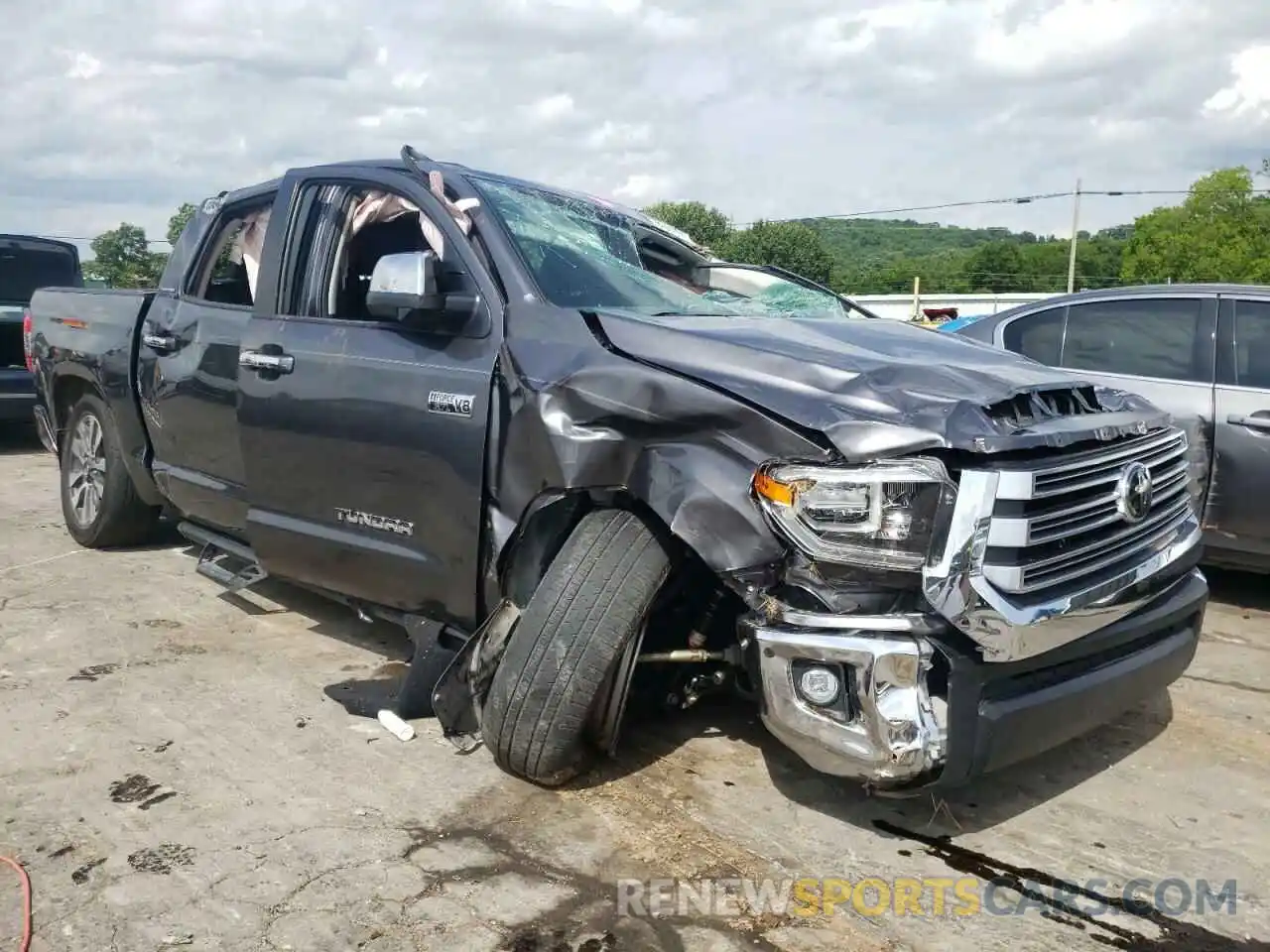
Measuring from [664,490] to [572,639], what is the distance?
50 cm

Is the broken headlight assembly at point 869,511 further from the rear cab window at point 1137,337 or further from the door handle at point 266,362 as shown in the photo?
the rear cab window at point 1137,337

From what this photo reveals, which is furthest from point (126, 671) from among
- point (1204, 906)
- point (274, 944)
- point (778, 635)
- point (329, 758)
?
point (1204, 906)

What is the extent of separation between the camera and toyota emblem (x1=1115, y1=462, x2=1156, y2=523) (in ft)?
10.1

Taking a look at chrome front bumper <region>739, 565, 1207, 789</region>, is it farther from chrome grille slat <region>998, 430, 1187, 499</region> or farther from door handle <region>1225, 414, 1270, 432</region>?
door handle <region>1225, 414, 1270, 432</region>

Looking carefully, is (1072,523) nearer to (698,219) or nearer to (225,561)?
(225,561)

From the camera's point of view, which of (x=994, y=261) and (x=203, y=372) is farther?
(x=994, y=261)

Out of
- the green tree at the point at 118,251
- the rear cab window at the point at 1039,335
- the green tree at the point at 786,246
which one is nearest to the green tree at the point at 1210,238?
the green tree at the point at 786,246

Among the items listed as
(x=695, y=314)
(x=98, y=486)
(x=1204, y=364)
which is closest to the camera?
(x=695, y=314)

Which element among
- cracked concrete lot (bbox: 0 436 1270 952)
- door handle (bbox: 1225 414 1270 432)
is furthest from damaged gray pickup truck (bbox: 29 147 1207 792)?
door handle (bbox: 1225 414 1270 432)

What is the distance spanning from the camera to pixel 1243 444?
5113 mm

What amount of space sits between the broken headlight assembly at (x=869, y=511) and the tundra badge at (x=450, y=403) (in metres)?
1.21

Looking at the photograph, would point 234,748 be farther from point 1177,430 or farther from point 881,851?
point 1177,430

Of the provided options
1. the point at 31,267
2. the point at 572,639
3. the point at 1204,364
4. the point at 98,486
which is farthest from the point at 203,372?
the point at 31,267

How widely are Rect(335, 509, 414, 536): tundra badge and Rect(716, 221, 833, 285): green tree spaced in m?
56.1
